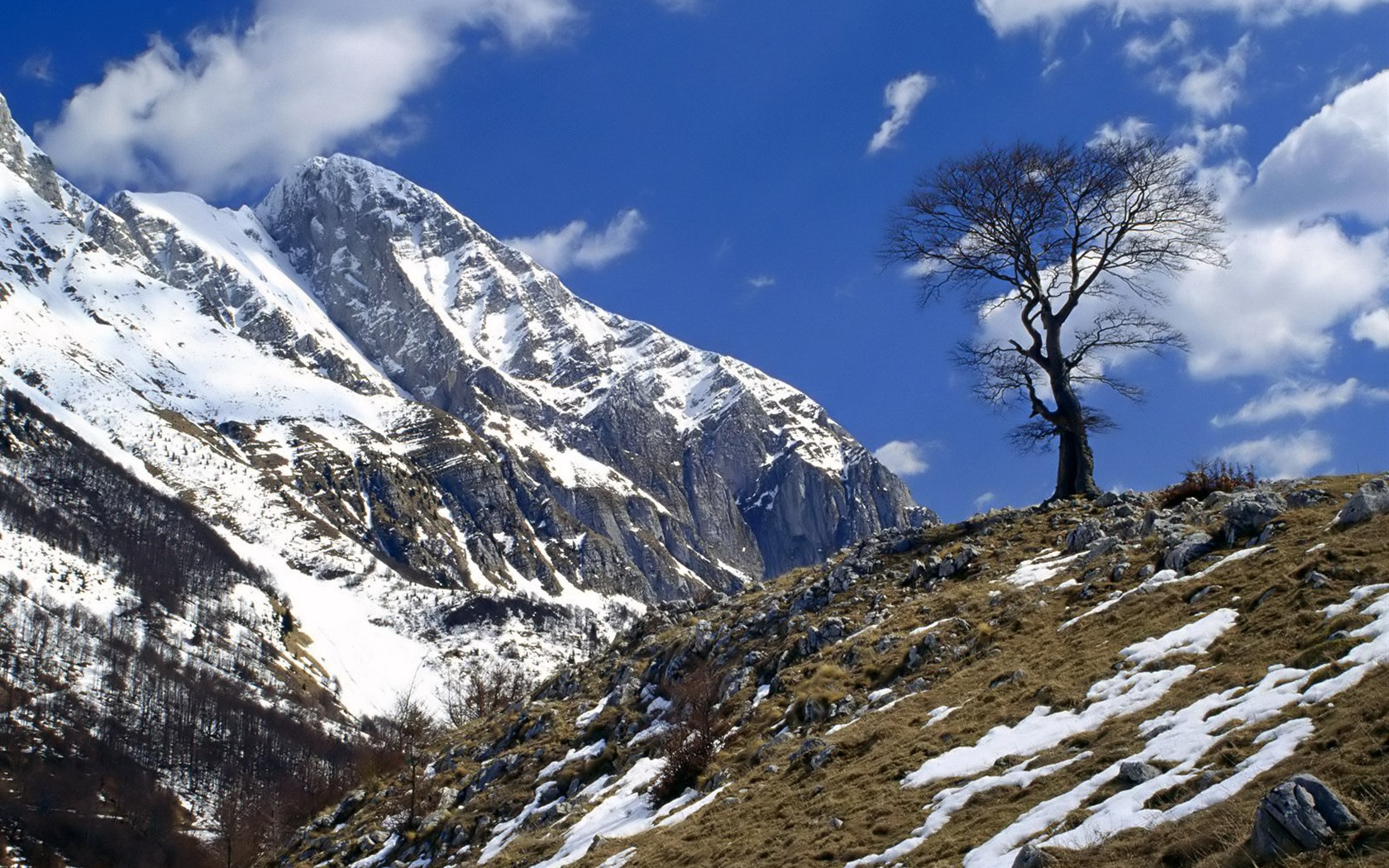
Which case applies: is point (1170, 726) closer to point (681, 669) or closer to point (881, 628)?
point (881, 628)

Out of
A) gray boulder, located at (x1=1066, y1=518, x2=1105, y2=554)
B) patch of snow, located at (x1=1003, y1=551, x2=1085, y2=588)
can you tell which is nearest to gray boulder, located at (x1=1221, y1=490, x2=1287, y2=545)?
patch of snow, located at (x1=1003, y1=551, x2=1085, y2=588)

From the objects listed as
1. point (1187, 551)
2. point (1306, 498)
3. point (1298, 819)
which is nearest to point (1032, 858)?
point (1298, 819)

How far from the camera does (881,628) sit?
87.1 ft

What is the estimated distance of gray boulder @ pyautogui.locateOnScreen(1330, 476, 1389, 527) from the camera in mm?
19828

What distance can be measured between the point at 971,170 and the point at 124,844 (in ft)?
673

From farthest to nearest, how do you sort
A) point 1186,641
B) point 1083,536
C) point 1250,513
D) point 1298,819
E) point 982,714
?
point 1083,536 < point 1250,513 < point 982,714 < point 1186,641 < point 1298,819

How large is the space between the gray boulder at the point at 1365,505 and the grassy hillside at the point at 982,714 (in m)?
0.43

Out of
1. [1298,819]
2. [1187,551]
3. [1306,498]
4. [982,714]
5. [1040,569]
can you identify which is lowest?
[1298,819]

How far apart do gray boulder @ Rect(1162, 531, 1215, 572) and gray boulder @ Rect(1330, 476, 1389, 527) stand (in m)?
2.59

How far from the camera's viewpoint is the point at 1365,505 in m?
20.0

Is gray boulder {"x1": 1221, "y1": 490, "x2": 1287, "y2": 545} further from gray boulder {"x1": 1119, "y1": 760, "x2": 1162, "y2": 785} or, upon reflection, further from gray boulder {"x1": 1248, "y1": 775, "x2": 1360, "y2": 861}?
gray boulder {"x1": 1248, "y1": 775, "x2": 1360, "y2": 861}

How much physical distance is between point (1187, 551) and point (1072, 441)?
1286 cm

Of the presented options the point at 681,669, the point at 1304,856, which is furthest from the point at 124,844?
the point at 1304,856

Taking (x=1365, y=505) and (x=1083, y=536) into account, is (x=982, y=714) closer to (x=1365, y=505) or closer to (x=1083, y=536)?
(x=1365, y=505)
